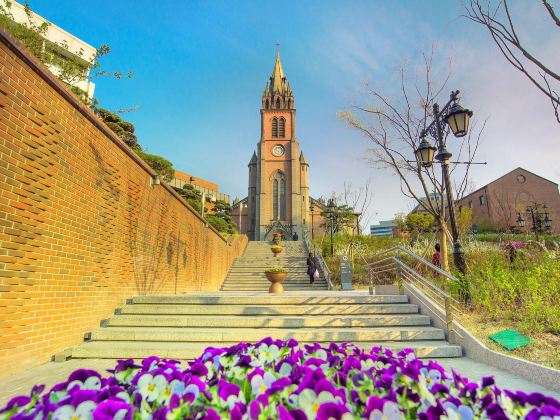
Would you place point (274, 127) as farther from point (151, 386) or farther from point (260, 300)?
point (151, 386)

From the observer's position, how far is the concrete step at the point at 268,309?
593 cm

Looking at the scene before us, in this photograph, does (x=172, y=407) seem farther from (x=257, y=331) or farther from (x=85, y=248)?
(x=85, y=248)

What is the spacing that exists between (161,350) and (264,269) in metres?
13.6

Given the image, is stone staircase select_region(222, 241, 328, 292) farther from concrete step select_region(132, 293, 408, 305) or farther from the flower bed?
the flower bed

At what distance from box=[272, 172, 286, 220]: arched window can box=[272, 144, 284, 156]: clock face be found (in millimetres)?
2788

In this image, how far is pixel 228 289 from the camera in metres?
15.6

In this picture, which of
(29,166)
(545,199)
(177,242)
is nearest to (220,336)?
(29,166)

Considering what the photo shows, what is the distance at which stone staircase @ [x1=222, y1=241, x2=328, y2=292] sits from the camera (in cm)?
1546

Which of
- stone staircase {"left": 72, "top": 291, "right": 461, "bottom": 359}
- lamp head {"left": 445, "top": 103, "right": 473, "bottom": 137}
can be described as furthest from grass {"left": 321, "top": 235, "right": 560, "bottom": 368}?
lamp head {"left": 445, "top": 103, "right": 473, "bottom": 137}

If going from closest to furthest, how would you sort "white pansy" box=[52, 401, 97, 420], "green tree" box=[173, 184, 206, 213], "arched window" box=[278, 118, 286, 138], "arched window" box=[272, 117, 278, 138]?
"white pansy" box=[52, 401, 97, 420] → "green tree" box=[173, 184, 206, 213] → "arched window" box=[278, 118, 286, 138] → "arched window" box=[272, 117, 278, 138]

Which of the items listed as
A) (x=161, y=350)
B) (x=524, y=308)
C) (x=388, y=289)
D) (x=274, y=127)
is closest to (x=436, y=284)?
(x=388, y=289)

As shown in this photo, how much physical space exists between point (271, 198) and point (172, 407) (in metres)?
39.3

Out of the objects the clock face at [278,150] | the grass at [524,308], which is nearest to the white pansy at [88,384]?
the grass at [524,308]

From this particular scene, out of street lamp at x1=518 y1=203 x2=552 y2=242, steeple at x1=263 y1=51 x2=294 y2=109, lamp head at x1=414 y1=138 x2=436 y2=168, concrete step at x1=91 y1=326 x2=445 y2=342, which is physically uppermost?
steeple at x1=263 y1=51 x2=294 y2=109
